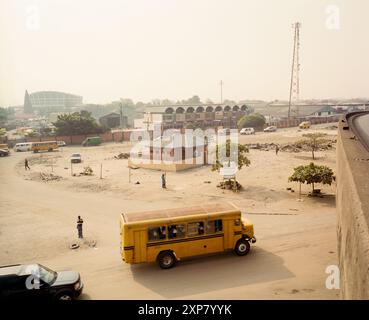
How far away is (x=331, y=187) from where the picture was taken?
2697cm

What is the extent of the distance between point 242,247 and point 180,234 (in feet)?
9.45

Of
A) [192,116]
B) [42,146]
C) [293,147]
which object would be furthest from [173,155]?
[192,116]

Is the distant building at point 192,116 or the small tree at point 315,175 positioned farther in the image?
the distant building at point 192,116

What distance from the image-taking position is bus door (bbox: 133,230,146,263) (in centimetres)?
1397

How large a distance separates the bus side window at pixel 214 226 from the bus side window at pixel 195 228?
0.27 meters

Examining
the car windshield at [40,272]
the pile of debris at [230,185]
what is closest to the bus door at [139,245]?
the car windshield at [40,272]

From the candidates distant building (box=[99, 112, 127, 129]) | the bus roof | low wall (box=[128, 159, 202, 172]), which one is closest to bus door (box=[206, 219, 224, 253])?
the bus roof

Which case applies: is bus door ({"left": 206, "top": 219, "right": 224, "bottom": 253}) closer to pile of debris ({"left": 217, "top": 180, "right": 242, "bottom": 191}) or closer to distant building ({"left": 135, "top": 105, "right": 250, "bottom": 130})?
pile of debris ({"left": 217, "top": 180, "right": 242, "bottom": 191})

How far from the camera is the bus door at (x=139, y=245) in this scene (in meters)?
14.0

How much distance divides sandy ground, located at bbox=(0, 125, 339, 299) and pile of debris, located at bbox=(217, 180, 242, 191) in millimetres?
641

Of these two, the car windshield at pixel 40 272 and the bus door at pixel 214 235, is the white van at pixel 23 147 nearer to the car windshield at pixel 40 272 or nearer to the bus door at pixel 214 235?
the car windshield at pixel 40 272

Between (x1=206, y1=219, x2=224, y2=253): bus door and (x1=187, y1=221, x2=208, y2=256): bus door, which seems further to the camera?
(x1=206, y1=219, x2=224, y2=253): bus door
